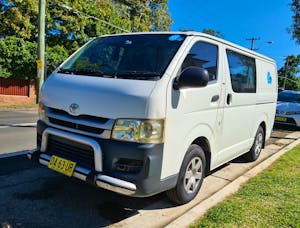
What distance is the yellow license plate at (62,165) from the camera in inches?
128

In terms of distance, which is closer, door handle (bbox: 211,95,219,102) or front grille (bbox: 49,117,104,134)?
front grille (bbox: 49,117,104,134)

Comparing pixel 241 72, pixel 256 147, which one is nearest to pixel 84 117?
pixel 241 72

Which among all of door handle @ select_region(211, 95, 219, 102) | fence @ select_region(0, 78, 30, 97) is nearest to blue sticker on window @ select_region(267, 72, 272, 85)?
door handle @ select_region(211, 95, 219, 102)

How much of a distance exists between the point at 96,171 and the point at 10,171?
223 cm

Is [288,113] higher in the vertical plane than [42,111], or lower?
lower

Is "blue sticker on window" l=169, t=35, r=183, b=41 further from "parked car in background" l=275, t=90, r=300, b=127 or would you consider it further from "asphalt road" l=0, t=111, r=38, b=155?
"parked car in background" l=275, t=90, r=300, b=127

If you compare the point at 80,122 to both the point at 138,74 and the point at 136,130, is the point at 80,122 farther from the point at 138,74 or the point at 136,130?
the point at 138,74

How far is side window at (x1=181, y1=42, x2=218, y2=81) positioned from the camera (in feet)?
11.8

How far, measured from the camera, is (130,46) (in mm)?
3924

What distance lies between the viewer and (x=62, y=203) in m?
3.64

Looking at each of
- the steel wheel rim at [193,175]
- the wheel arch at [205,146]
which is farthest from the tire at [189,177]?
the wheel arch at [205,146]

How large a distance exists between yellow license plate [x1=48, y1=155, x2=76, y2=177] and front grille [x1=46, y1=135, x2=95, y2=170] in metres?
0.06

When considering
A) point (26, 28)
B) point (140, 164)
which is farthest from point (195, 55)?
point (26, 28)

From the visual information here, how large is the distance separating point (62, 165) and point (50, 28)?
19780 mm
